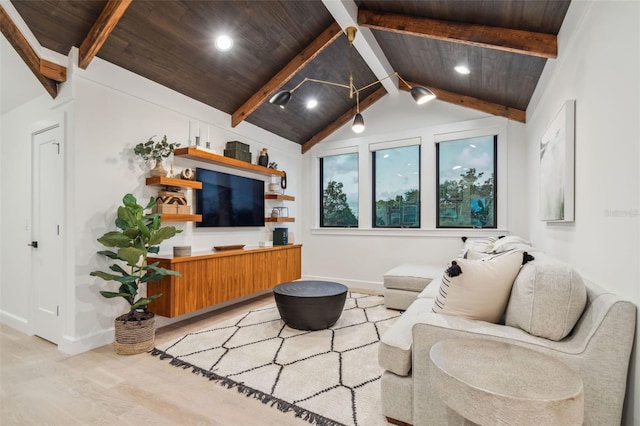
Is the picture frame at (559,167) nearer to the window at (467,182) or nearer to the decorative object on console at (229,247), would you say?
the window at (467,182)

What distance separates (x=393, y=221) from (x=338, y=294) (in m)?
2.29

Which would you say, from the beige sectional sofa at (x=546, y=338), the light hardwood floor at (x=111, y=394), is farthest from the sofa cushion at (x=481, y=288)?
the light hardwood floor at (x=111, y=394)

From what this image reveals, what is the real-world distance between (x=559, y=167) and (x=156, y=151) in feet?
11.9

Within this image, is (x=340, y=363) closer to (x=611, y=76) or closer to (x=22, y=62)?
(x=611, y=76)

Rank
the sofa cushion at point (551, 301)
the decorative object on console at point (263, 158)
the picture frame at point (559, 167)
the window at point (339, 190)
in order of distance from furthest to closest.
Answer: the window at point (339, 190), the decorative object on console at point (263, 158), the picture frame at point (559, 167), the sofa cushion at point (551, 301)

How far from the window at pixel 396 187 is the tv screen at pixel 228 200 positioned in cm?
195

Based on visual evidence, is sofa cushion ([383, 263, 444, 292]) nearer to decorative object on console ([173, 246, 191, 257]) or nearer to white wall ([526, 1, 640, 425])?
white wall ([526, 1, 640, 425])

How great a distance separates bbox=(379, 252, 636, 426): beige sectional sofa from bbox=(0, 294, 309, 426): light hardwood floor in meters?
0.68

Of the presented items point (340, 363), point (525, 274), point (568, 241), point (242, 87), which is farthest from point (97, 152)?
point (568, 241)

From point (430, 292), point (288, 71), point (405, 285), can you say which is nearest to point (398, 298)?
point (405, 285)

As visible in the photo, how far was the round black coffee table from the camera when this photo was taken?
119 inches

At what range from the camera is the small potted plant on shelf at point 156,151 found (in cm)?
313

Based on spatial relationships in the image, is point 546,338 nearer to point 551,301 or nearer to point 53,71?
point 551,301

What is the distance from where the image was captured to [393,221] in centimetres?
508
